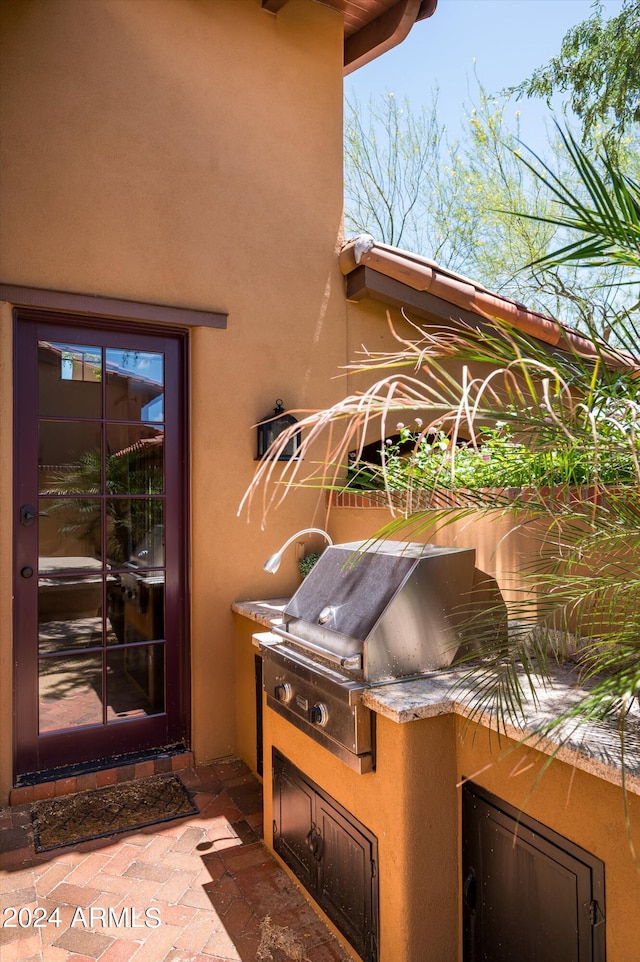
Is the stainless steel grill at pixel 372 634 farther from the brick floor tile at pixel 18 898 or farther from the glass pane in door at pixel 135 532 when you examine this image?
the glass pane in door at pixel 135 532

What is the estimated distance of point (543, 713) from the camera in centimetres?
188

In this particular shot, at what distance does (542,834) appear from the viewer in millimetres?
1873

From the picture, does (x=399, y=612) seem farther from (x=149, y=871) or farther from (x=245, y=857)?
(x=149, y=871)

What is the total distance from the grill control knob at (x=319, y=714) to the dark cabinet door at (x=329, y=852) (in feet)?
1.19

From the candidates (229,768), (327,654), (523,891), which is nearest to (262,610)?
(229,768)

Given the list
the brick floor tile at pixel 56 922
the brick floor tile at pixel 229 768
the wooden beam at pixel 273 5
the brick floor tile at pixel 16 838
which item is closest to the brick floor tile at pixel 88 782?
the brick floor tile at pixel 16 838

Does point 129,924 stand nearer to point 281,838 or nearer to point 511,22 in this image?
point 281,838

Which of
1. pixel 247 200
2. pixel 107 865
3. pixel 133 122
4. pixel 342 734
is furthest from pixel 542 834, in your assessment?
pixel 133 122

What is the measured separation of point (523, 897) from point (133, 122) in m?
4.28

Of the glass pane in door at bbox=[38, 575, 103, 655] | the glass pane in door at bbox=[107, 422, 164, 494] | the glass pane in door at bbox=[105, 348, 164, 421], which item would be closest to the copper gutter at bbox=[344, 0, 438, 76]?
the glass pane in door at bbox=[105, 348, 164, 421]

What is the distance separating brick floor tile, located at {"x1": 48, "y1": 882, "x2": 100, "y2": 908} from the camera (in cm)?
269

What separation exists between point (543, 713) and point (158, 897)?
1.93 m

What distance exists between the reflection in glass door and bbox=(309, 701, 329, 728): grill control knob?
1.82 m

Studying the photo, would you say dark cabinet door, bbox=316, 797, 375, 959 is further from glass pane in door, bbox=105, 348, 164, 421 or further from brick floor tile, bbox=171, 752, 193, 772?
glass pane in door, bbox=105, 348, 164, 421
